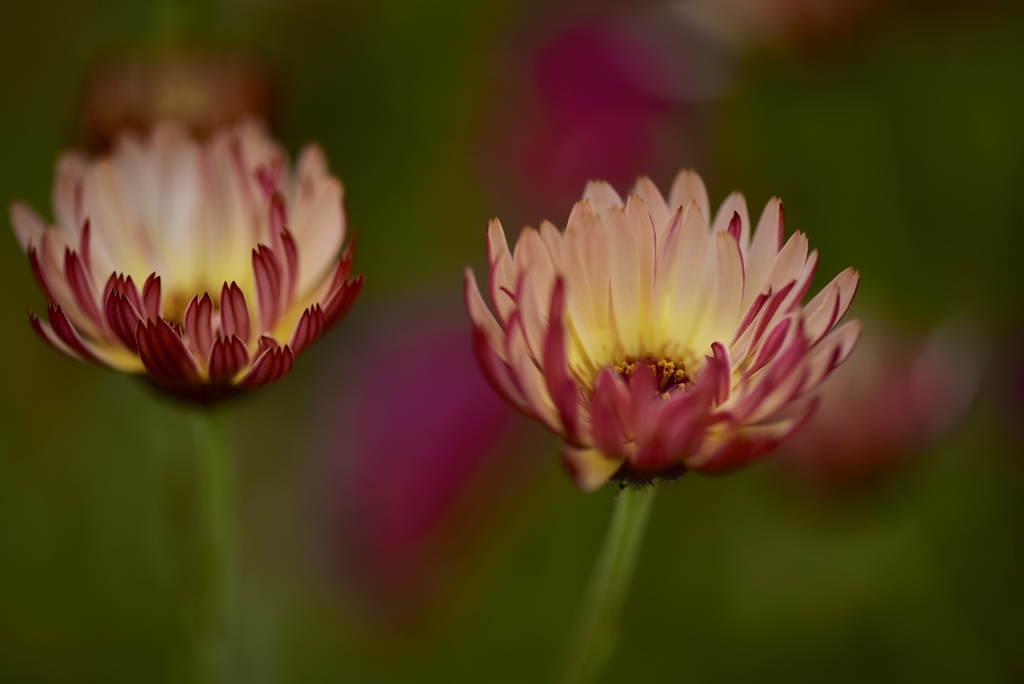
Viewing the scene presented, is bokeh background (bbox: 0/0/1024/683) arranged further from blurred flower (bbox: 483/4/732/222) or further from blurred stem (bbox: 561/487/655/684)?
blurred stem (bbox: 561/487/655/684)

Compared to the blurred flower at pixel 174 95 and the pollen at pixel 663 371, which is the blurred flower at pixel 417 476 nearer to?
the blurred flower at pixel 174 95

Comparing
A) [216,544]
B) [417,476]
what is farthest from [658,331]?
[417,476]

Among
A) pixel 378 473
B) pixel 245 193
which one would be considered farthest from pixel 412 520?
pixel 245 193

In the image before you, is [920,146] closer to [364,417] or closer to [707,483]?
[707,483]

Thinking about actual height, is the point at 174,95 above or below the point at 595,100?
below

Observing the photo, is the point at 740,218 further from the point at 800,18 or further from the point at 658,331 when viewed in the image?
the point at 800,18

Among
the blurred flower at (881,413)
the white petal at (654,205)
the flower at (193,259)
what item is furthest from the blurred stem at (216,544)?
the blurred flower at (881,413)

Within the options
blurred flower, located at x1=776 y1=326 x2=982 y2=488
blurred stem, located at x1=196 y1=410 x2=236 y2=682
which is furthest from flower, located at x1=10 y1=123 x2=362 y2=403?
blurred flower, located at x1=776 y1=326 x2=982 y2=488
